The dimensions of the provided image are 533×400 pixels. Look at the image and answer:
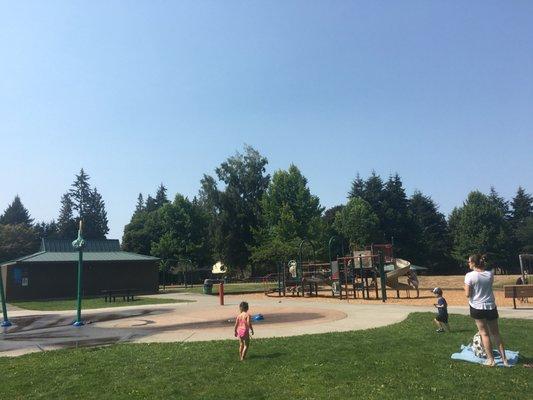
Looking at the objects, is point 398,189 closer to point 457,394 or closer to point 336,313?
point 336,313

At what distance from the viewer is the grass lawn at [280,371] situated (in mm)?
7289

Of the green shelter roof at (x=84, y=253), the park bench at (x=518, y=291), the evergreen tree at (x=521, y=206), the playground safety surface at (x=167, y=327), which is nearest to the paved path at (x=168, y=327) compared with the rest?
the playground safety surface at (x=167, y=327)

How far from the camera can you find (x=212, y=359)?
9.64 metres

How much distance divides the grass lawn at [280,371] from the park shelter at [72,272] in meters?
34.1

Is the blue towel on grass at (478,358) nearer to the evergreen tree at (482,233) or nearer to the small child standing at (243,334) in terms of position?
the small child standing at (243,334)

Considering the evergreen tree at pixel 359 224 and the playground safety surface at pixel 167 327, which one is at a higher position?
the evergreen tree at pixel 359 224

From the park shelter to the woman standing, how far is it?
134ft

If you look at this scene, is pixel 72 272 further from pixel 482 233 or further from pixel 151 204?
pixel 151 204

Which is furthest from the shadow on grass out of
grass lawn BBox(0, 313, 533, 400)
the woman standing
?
the woman standing

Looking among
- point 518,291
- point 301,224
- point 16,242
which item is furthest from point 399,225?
point 16,242

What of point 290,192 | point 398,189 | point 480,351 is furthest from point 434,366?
point 398,189

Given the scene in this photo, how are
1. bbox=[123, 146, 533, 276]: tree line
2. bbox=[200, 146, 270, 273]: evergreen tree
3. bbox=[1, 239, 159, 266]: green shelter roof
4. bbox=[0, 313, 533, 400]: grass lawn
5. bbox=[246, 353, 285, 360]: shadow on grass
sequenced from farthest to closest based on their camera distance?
bbox=[200, 146, 270, 273]: evergreen tree
bbox=[123, 146, 533, 276]: tree line
bbox=[1, 239, 159, 266]: green shelter roof
bbox=[246, 353, 285, 360]: shadow on grass
bbox=[0, 313, 533, 400]: grass lawn

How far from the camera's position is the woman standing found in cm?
856

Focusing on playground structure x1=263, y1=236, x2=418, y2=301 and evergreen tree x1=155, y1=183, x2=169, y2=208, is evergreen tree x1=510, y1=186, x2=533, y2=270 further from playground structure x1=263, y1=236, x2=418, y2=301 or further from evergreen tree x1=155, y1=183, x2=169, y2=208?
evergreen tree x1=155, y1=183, x2=169, y2=208
